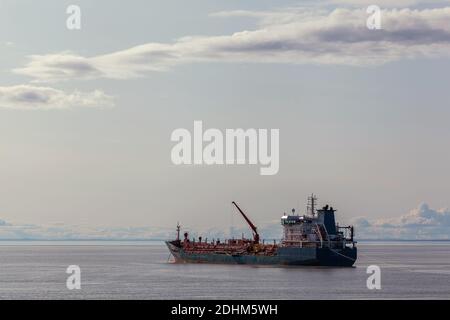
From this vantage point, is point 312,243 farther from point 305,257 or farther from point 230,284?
point 230,284

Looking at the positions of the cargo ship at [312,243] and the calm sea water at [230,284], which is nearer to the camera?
the calm sea water at [230,284]

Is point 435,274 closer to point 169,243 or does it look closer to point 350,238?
point 350,238

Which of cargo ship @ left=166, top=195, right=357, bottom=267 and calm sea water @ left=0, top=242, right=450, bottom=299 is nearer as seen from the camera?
calm sea water @ left=0, top=242, right=450, bottom=299

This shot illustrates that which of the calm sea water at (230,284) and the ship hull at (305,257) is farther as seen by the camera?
the ship hull at (305,257)

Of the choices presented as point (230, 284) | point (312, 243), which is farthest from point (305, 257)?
point (230, 284)

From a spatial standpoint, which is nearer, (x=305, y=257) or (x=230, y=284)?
(x=230, y=284)

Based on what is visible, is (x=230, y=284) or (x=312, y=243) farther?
(x=312, y=243)

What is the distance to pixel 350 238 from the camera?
16100 cm

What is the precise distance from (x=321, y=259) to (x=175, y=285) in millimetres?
34645
